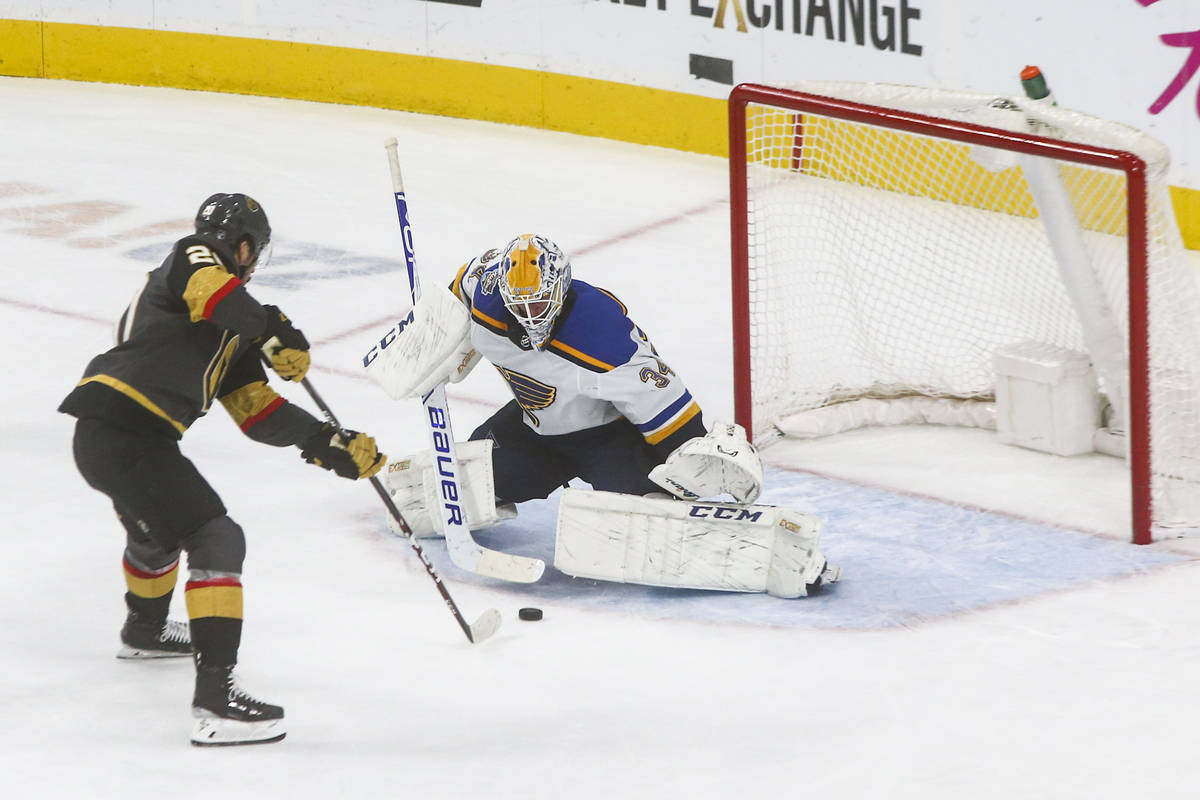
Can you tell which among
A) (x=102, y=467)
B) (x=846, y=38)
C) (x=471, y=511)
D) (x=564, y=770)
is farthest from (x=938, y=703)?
(x=846, y=38)

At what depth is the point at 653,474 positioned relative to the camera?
4121mm

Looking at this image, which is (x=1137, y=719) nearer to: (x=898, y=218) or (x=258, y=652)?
(x=258, y=652)

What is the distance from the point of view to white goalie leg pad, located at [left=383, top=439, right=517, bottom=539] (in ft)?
14.4

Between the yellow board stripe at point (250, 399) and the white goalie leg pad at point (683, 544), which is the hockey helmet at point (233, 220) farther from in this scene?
the white goalie leg pad at point (683, 544)

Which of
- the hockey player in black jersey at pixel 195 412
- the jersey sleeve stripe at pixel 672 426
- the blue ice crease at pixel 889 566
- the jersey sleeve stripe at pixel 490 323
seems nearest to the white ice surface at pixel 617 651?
the blue ice crease at pixel 889 566

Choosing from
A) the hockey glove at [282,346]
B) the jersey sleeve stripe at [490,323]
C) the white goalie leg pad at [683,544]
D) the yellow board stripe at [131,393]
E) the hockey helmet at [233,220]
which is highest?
the hockey helmet at [233,220]

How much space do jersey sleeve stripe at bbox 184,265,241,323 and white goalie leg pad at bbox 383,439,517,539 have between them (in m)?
1.05

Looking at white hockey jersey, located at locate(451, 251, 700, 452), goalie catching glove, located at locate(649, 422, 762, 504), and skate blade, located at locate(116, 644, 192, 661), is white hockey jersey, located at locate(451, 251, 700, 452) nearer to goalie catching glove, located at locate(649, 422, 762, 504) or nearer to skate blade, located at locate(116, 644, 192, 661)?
goalie catching glove, located at locate(649, 422, 762, 504)

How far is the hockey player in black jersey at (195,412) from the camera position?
343cm

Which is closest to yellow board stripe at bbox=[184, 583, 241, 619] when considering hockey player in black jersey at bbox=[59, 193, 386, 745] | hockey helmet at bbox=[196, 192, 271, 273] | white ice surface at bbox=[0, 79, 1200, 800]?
hockey player in black jersey at bbox=[59, 193, 386, 745]

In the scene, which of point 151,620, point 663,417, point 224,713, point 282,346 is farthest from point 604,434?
point 224,713

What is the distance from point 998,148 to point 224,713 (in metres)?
2.33

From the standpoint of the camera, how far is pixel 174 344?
138 inches

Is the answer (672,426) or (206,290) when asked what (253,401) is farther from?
(672,426)
